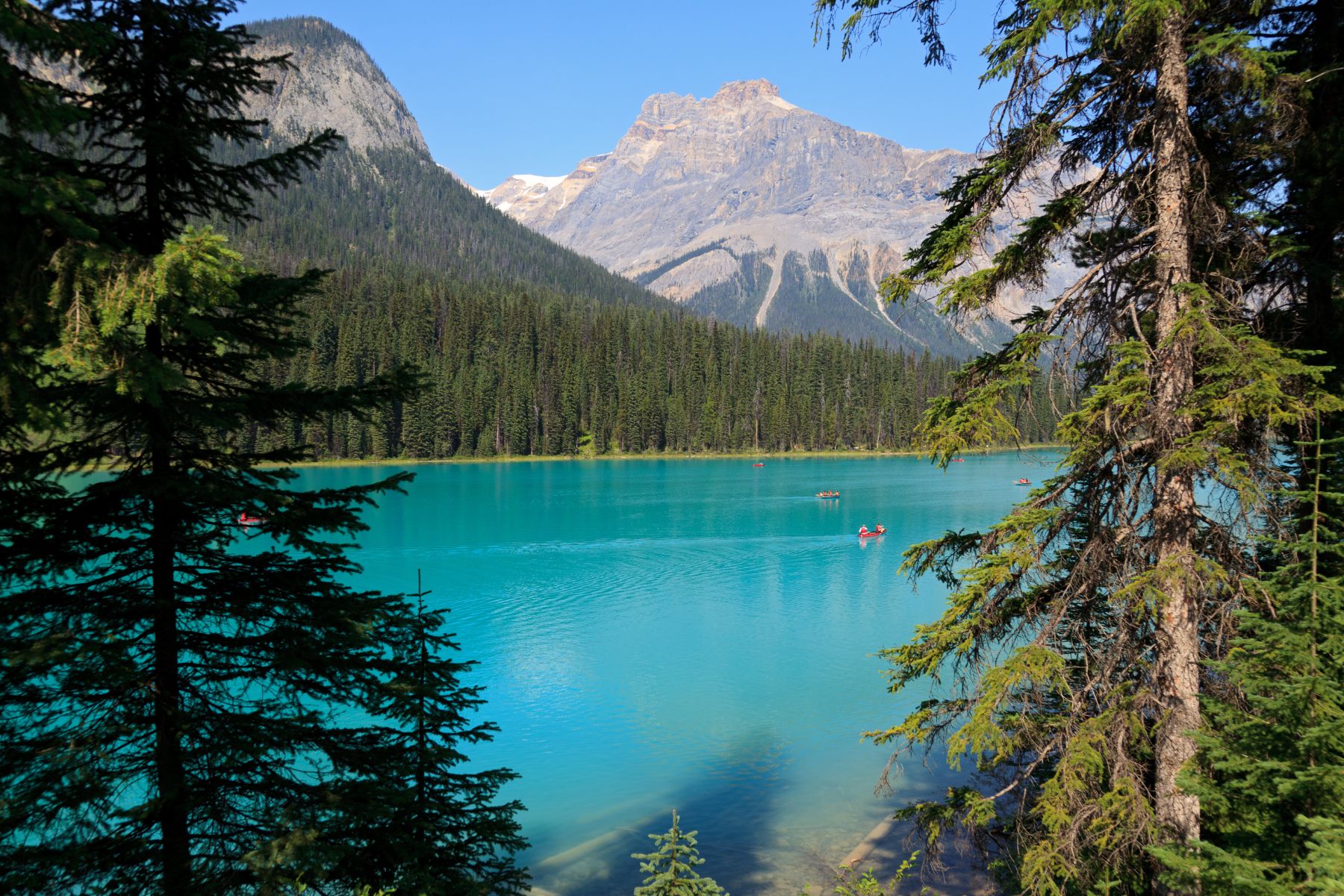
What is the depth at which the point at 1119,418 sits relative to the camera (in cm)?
580

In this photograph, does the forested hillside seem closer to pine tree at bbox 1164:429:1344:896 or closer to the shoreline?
the shoreline

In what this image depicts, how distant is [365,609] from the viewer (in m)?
5.86

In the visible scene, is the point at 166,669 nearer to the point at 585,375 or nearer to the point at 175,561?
the point at 175,561

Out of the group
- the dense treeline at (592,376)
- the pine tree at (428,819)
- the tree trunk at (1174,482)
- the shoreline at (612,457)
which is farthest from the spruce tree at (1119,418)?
the dense treeline at (592,376)

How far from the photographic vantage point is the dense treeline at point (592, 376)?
11306 cm

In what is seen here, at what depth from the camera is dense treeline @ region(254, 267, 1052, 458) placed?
371ft

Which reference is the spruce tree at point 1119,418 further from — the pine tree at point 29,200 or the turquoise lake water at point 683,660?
the pine tree at point 29,200

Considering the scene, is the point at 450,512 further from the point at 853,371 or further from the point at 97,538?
the point at 853,371

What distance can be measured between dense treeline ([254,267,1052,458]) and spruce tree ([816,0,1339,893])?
103910mm

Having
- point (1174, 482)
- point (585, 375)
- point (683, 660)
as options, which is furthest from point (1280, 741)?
point (585, 375)

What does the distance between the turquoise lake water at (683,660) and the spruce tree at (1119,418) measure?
2.89 ft

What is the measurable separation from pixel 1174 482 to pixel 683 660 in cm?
2152

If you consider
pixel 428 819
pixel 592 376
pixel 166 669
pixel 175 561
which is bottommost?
pixel 428 819

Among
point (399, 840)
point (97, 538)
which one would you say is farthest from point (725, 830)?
point (97, 538)
